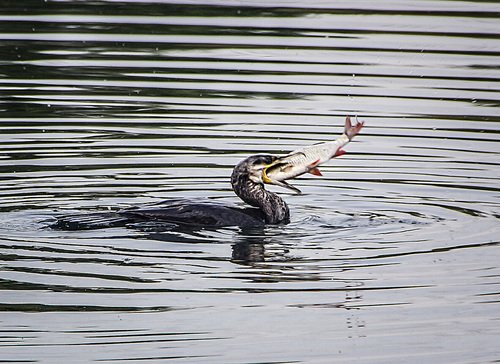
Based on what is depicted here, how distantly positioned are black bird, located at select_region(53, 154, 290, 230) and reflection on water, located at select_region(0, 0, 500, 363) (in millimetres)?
111

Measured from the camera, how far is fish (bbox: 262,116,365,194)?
11.1 meters

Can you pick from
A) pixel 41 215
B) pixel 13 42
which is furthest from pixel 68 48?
pixel 41 215

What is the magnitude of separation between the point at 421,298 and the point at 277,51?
9239 mm

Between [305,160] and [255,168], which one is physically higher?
[305,160]

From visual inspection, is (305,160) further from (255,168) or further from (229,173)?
(229,173)

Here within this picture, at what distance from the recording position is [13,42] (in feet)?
59.6

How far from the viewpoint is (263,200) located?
1166 centimetres

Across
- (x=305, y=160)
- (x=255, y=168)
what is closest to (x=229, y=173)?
(x=255, y=168)

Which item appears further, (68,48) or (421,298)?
(68,48)

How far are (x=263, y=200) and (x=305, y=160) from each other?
566 millimetres

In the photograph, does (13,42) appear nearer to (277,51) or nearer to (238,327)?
(277,51)

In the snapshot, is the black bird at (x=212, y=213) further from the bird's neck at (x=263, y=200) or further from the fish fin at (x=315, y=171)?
the fish fin at (x=315, y=171)

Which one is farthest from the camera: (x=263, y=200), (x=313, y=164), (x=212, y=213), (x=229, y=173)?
(x=229, y=173)

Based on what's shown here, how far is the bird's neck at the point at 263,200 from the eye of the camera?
1155 cm
